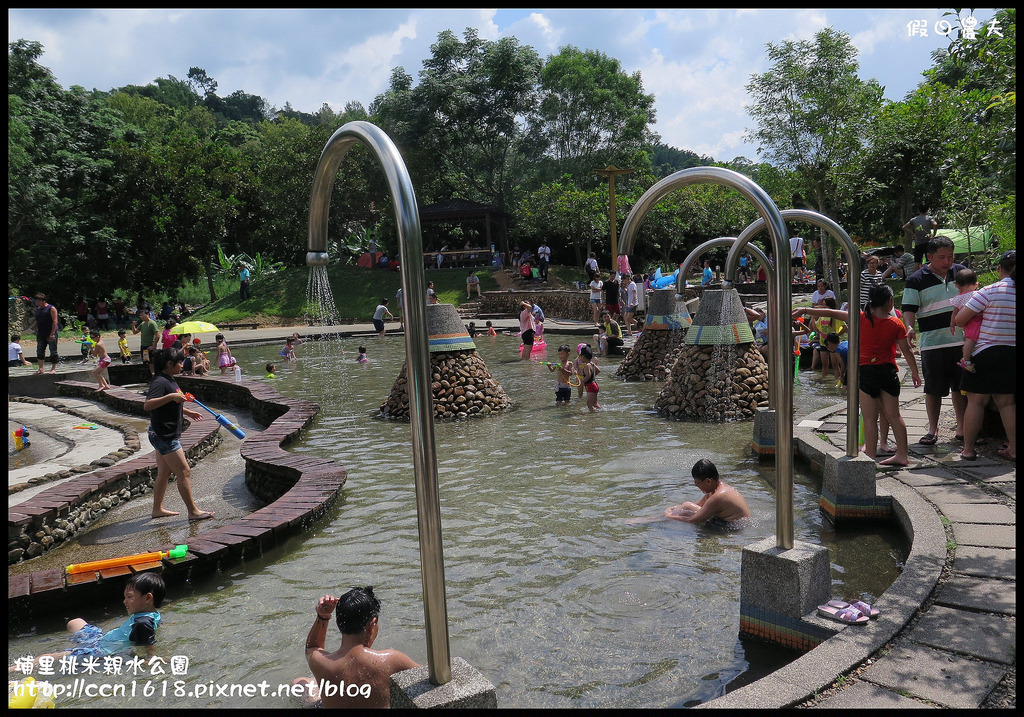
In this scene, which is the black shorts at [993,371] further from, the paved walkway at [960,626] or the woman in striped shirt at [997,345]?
the paved walkway at [960,626]

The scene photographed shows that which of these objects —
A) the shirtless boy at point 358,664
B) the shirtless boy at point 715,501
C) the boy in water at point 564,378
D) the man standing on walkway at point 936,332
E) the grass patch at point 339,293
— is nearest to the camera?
the shirtless boy at point 358,664

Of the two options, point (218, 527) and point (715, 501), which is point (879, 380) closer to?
point (715, 501)

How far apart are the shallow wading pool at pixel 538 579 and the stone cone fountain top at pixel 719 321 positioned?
1564 millimetres

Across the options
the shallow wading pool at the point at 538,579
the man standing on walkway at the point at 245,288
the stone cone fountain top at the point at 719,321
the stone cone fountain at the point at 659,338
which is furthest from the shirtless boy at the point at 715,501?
the man standing on walkway at the point at 245,288

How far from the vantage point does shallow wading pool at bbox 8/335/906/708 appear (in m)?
4.27

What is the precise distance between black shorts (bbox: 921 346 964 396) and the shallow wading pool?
1.49 m

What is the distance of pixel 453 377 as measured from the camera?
11.6 m

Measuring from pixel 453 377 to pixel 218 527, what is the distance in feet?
16.9

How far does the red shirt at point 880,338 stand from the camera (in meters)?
6.61

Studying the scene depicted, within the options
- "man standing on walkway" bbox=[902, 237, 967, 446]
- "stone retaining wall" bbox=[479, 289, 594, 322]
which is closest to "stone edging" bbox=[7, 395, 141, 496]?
"man standing on walkway" bbox=[902, 237, 967, 446]

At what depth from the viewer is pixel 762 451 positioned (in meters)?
8.48

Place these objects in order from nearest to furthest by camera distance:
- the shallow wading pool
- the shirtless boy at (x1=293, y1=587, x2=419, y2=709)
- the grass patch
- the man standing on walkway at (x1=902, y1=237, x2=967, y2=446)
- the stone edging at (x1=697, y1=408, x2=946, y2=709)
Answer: the stone edging at (x1=697, y1=408, x2=946, y2=709) → the shirtless boy at (x1=293, y1=587, x2=419, y2=709) → the shallow wading pool → the man standing on walkway at (x1=902, y1=237, x2=967, y2=446) → the grass patch

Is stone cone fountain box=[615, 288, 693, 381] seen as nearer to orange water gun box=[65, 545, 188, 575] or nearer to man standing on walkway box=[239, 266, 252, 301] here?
orange water gun box=[65, 545, 188, 575]

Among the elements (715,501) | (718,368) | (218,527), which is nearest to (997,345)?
(715,501)
